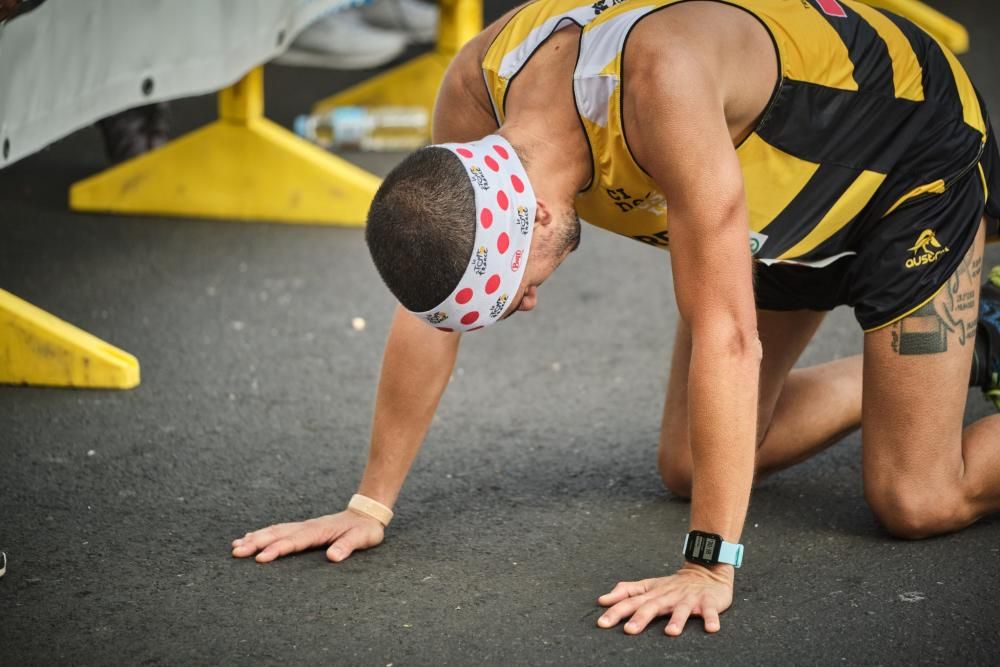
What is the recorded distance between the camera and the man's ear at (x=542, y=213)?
80.7 inches

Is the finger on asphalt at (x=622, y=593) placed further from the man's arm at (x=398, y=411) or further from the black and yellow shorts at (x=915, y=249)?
Result: the black and yellow shorts at (x=915, y=249)

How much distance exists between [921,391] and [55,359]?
80.5 inches

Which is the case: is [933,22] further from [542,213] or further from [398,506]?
[542,213]

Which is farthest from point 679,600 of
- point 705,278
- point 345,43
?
point 345,43

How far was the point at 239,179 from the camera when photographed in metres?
4.80

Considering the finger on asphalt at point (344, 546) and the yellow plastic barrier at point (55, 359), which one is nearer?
the finger on asphalt at point (344, 546)

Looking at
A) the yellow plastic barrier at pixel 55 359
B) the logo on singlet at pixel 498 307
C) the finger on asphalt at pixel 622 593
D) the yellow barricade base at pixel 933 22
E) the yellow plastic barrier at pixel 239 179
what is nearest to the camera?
the logo on singlet at pixel 498 307

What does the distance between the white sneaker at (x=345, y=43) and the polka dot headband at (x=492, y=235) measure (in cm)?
467

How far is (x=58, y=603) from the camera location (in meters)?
2.19

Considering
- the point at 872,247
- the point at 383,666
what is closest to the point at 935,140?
the point at 872,247

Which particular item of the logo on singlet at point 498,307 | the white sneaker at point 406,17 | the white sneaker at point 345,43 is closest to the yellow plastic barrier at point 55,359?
the logo on singlet at point 498,307

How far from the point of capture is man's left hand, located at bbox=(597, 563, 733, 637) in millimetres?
2094

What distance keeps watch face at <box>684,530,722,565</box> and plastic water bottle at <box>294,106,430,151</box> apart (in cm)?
399

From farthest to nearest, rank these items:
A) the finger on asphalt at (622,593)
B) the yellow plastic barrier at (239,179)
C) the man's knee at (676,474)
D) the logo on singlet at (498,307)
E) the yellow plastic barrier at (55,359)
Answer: the yellow plastic barrier at (239,179) → the yellow plastic barrier at (55,359) → the man's knee at (676,474) → the finger on asphalt at (622,593) → the logo on singlet at (498,307)
